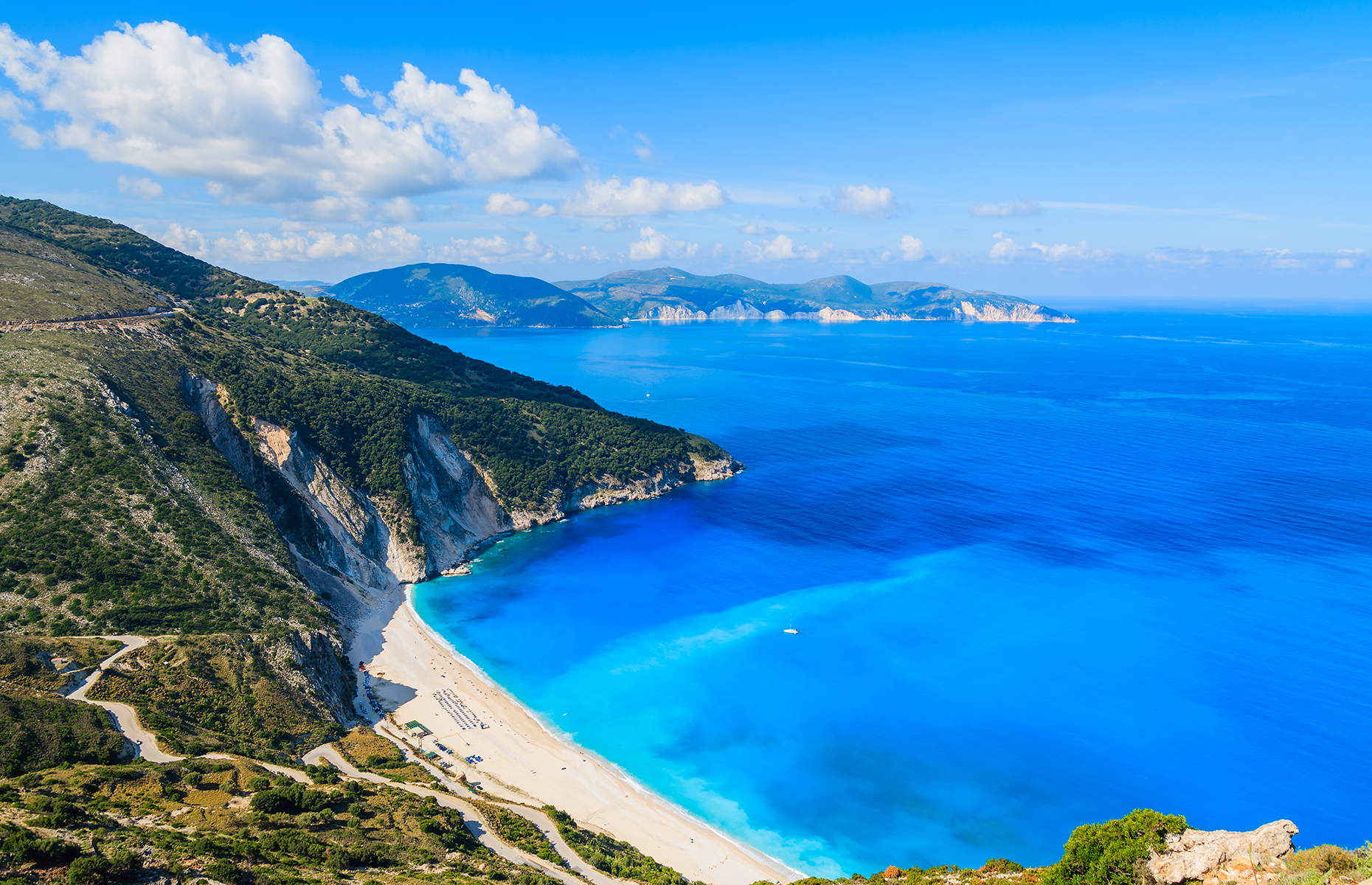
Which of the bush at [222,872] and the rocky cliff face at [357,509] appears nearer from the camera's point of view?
the bush at [222,872]

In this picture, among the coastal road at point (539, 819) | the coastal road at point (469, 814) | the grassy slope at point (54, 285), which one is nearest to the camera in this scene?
the coastal road at point (469, 814)

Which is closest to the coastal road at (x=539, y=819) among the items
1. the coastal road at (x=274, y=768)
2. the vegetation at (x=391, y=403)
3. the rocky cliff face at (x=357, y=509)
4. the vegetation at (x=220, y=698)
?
the vegetation at (x=220, y=698)

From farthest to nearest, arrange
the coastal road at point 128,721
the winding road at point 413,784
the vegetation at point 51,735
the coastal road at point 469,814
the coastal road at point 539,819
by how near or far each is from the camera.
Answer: the coastal road at point 128,721 < the coastal road at point 539,819 < the winding road at point 413,784 < the coastal road at point 469,814 < the vegetation at point 51,735

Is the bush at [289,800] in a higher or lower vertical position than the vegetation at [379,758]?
higher

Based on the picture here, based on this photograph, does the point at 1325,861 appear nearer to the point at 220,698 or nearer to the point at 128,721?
the point at 128,721

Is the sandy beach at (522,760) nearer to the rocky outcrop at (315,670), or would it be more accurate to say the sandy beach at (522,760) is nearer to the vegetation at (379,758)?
the rocky outcrop at (315,670)

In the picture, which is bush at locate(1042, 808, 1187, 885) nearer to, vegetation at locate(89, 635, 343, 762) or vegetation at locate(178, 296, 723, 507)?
vegetation at locate(89, 635, 343, 762)

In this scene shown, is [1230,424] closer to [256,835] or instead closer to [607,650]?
[607,650]

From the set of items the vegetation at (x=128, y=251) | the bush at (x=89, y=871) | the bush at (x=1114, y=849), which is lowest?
the bush at (x=89, y=871)
